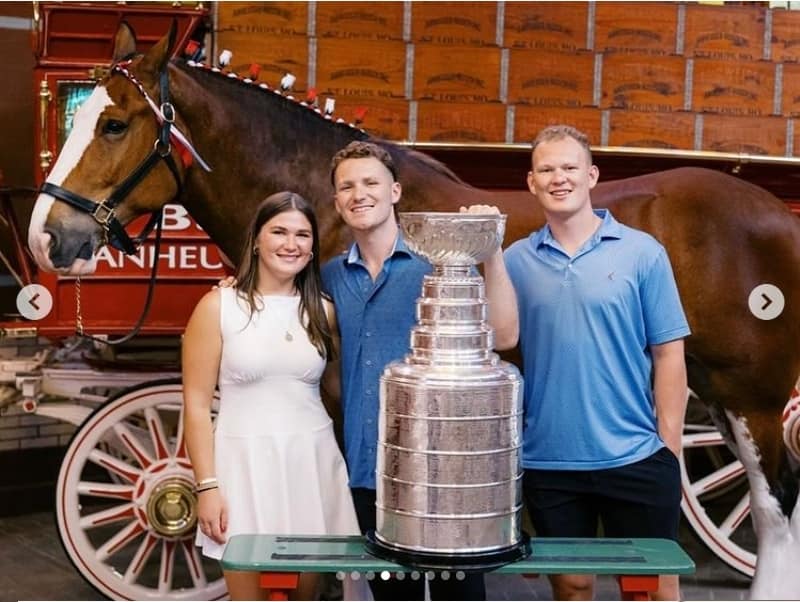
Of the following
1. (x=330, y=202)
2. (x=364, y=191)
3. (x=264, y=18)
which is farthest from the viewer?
(x=264, y=18)

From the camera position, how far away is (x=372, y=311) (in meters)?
1.93

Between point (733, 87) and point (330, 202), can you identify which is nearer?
point (330, 202)

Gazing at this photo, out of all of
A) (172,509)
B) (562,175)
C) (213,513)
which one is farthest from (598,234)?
(172,509)

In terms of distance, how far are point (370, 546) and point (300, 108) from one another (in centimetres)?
164

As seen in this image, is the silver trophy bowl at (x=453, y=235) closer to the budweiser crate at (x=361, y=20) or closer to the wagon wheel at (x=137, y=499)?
the budweiser crate at (x=361, y=20)

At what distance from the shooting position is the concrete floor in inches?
135

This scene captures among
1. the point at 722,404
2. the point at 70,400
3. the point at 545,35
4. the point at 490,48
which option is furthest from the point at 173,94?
the point at 722,404

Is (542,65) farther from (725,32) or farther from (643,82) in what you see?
(725,32)

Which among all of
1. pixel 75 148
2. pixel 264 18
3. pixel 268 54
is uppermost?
pixel 264 18

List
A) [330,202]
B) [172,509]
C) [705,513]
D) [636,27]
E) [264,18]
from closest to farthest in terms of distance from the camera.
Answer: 1. [330,202]
2. [264,18]
3. [172,509]
4. [636,27]
5. [705,513]

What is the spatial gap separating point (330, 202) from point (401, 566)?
1.50m

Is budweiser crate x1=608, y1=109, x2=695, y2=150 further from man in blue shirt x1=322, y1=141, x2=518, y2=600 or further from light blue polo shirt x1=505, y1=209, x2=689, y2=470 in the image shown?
man in blue shirt x1=322, y1=141, x2=518, y2=600

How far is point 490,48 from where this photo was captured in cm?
320

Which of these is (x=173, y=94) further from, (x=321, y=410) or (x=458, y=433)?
(x=458, y=433)
